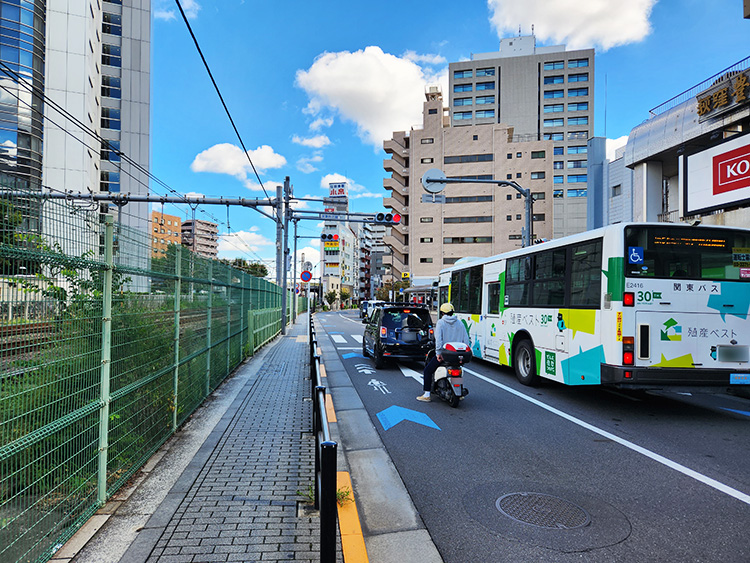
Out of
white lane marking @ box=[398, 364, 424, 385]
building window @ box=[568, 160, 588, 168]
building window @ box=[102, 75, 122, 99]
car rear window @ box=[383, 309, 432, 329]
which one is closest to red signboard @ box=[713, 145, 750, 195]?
car rear window @ box=[383, 309, 432, 329]

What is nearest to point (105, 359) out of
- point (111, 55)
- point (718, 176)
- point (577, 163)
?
point (718, 176)

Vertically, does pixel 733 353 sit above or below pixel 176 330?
below

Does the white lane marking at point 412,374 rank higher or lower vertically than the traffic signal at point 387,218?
lower

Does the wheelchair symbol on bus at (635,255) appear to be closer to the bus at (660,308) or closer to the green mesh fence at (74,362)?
the bus at (660,308)

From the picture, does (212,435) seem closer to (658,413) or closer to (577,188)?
(658,413)

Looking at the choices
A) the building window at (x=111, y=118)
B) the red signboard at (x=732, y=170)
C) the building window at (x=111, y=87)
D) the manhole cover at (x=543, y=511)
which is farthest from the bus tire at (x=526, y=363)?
the building window at (x=111, y=87)

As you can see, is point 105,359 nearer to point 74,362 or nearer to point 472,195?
point 74,362

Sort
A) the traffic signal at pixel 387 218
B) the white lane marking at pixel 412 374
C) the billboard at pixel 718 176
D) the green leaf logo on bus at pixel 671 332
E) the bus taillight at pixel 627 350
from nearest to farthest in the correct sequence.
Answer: the bus taillight at pixel 627 350 → the green leaf logo on bus at pixel 671 332 → the white lane marking at pixel 412 374 → the billboard at pixel 718 176 → the traffic signal at pixel 387 218

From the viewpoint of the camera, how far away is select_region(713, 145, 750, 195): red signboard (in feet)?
45.7

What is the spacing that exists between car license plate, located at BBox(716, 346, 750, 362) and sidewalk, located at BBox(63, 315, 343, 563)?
605 centimetres

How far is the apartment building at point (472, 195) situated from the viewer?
6712 cm

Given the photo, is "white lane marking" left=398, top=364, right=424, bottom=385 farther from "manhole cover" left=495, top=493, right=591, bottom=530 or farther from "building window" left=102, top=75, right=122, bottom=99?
"building window" left=102, top=75, right=122, bottom=99

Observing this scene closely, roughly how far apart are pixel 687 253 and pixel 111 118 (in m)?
56.6

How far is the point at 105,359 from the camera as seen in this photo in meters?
A: 3.84
